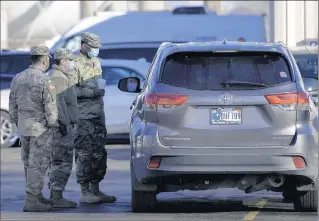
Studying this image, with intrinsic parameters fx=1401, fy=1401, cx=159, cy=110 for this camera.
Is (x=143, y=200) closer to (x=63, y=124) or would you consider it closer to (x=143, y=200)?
(x=143, y=200)

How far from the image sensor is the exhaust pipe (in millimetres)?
13406

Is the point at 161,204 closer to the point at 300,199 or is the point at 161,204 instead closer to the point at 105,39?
the point at 300,199

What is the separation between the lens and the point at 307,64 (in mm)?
21828

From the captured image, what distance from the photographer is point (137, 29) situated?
3288 cm

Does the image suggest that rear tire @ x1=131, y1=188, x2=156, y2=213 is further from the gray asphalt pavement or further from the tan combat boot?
the tan combat boot

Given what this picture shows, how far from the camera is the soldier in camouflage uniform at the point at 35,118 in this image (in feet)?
47.4

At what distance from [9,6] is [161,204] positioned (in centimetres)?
10507

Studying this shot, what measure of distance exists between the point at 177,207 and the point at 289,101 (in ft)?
6.97

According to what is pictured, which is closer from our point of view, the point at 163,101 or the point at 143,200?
the point at 163,101

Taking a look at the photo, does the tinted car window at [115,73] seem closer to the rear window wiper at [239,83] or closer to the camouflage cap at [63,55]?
the camouflage cap at [63,55]

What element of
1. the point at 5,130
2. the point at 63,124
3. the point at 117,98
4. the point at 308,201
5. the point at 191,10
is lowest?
the point at 5,130

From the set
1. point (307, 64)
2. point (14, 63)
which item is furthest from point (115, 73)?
point (307, 64)

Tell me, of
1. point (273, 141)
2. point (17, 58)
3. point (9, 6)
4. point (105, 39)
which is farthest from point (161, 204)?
point (9, 6)

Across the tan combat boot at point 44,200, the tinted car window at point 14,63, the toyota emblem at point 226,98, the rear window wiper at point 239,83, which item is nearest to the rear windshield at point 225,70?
the rear window wiper at point 239,83
